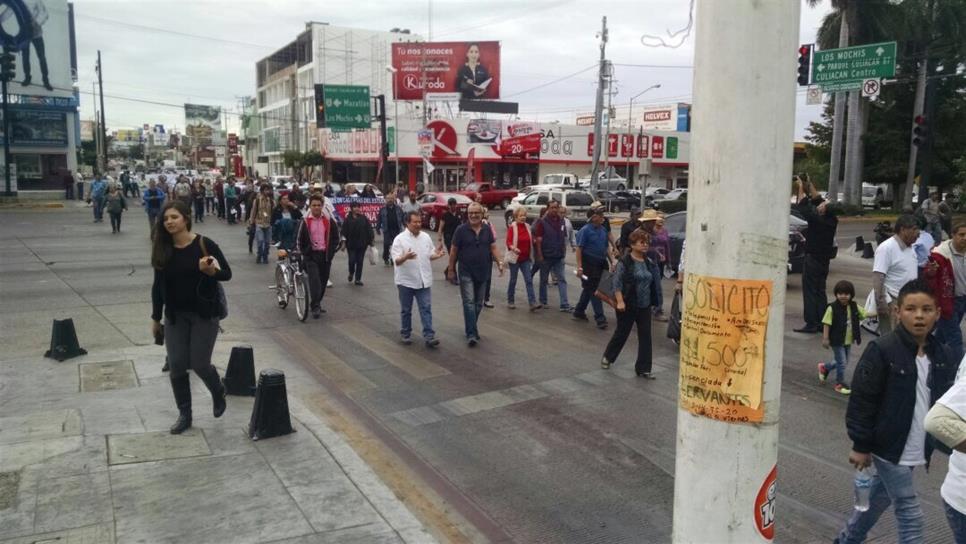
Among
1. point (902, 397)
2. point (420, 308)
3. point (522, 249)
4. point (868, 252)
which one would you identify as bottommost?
point (868, 252)

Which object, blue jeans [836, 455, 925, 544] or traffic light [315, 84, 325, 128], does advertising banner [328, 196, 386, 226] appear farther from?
blue jeans [836, 455, 925, 544]

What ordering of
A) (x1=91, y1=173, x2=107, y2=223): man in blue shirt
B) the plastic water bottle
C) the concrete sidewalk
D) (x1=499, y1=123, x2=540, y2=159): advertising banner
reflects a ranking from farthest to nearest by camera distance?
(x1=499, y1=123, x2=540, y2=159): advertising banner → (x1=91, y1=173, x2=107, y2=223): man in blue shirt → the concrete sidewalk → the plastic water bottle

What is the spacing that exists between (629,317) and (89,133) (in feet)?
549

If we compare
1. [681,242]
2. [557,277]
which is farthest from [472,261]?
[681,242]

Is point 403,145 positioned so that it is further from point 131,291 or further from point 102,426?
point 102,426

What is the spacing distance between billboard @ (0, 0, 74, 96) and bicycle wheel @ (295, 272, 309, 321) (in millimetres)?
40317

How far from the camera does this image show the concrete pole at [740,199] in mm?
2254

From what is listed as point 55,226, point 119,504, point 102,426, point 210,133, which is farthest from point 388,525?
point 210,133

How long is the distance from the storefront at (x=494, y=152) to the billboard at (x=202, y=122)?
54.3m

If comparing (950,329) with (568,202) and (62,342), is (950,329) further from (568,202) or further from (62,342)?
(568,202)

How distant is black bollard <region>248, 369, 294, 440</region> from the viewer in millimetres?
5926

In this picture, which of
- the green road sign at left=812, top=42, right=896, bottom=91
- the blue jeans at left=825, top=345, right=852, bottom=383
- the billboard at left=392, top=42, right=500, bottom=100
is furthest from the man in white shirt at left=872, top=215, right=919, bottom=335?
the billboard at left=392, top=42, right=500, bottom=100

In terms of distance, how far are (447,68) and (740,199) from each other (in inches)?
2335

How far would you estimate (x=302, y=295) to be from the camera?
11055 mm
